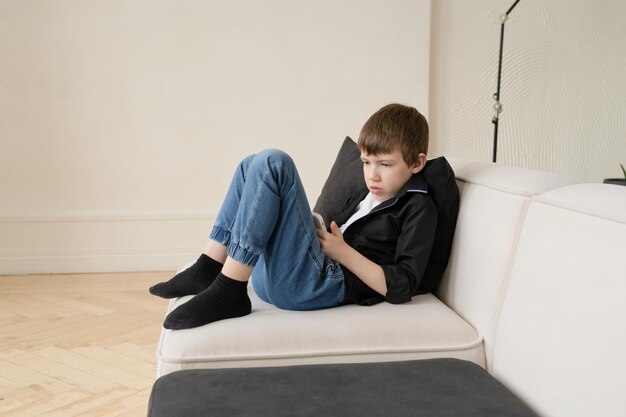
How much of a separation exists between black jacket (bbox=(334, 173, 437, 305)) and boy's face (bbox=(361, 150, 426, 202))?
0.03m

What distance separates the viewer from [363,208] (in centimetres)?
192

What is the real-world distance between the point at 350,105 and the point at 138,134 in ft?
3.77

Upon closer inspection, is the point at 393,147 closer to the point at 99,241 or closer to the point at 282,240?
the point at 282,240

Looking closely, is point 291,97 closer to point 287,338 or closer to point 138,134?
point 138,134

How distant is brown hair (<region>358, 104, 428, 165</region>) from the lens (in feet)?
5.67

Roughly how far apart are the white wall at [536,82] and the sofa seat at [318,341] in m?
2.50

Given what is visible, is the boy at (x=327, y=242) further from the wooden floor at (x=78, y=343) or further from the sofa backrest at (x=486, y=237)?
the wooden floor at (x=78, y=343)

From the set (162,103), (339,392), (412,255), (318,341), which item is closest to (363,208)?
(412,255)

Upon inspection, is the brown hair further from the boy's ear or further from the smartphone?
the smartphone

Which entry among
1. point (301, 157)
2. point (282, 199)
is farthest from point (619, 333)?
point (301, 157)

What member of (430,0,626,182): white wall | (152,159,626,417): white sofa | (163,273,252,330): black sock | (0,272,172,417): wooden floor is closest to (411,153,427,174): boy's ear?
(152,159,626,417): white sofa

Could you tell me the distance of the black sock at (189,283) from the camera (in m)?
1.84

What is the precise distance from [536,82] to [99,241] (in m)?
2.55

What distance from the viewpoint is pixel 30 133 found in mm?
3602
